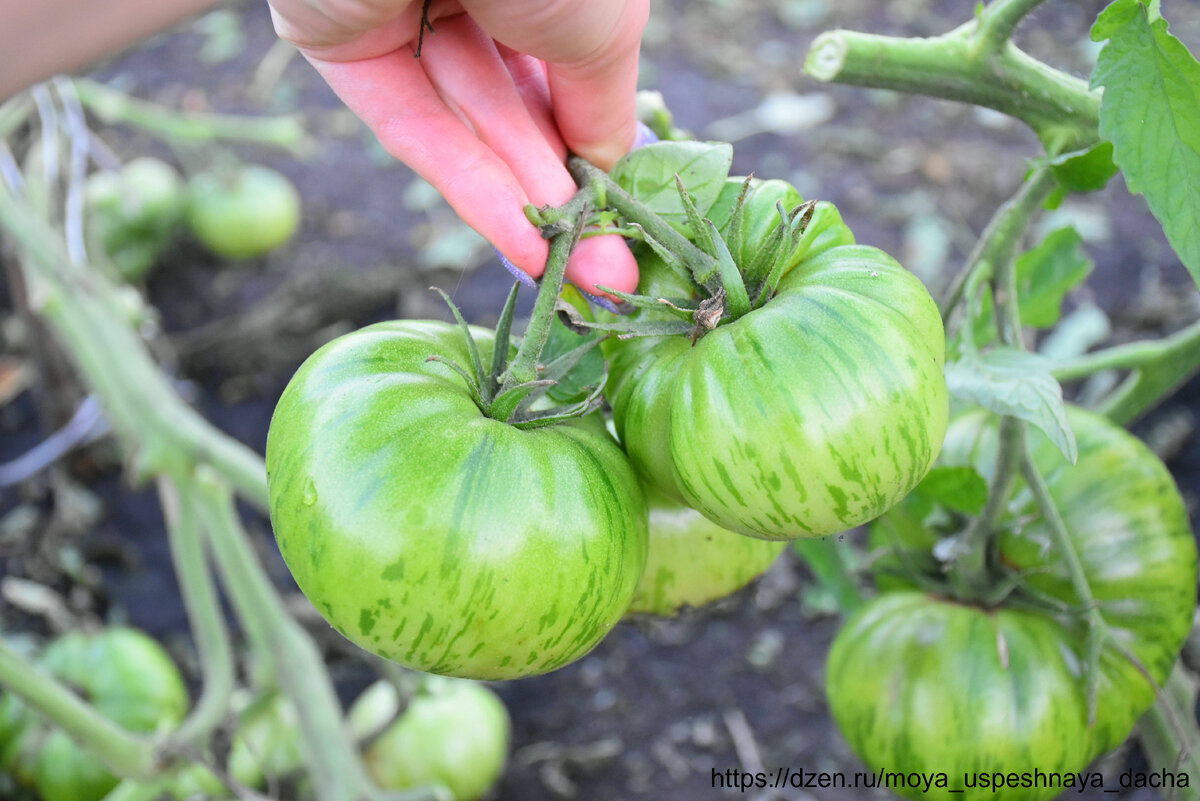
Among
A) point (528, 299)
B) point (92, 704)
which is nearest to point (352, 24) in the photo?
point (92, 704)

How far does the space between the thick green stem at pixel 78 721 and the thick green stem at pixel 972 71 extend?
1.12 m

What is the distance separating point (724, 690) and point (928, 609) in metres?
0.69

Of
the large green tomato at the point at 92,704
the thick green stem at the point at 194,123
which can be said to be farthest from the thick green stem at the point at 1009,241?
the thick green stem at the point at 194,123

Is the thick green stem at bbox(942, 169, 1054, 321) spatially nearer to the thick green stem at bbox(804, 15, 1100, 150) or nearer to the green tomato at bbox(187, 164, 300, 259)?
the thick green stem at bbox(804, 15, 1100, 150)

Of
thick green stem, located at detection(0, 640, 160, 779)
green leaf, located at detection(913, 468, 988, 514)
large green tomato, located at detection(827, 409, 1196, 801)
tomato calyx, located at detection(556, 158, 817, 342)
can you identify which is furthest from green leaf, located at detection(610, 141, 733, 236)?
thick green stem, located at detection(0, 640, 160, 779)

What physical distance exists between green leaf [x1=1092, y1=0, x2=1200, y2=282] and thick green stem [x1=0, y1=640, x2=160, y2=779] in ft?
4.11

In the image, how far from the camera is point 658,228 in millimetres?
728

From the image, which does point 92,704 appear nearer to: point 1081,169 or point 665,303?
point 665,303

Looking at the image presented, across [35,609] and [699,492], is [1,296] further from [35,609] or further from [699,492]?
[699,492]

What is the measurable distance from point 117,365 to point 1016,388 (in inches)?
56.7

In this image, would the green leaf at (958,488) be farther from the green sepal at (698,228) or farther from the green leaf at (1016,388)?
the green sepal at (698,228)

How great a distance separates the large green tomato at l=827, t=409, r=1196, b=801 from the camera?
98 cm

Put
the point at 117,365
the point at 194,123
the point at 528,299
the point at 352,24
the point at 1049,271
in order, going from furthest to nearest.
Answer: the point at 194,123
the point at 528,299
the point at 117,365
the point at 1049,271
the point at 352,24

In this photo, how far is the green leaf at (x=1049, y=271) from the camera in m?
1.12
